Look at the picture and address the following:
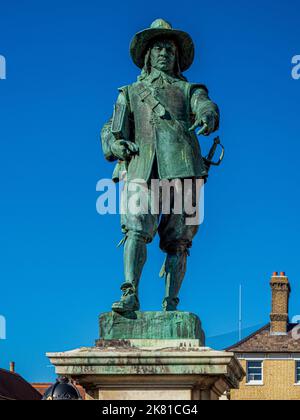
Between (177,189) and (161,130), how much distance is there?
1.89 ft

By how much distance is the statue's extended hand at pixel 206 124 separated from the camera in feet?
38.7

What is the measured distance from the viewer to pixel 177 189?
11852 mm

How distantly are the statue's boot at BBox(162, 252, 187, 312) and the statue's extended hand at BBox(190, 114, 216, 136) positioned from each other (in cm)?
114

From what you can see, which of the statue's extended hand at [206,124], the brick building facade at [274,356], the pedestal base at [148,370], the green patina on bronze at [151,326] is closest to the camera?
the pedestal base at [148,370]

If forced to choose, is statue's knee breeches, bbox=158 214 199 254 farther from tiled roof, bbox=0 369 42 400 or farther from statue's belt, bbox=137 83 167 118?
tiled roof, bbox=0 369 42 400

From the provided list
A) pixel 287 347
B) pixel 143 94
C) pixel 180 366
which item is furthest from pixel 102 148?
pixel 287 347

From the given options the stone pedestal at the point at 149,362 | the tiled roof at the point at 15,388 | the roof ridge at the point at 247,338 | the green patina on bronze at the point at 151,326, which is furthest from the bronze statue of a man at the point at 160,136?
the tiled roof at the point at 15,388

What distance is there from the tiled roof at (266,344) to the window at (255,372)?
952mm

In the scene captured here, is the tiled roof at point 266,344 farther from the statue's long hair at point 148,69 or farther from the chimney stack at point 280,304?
the statue's long hair at point 148,69
